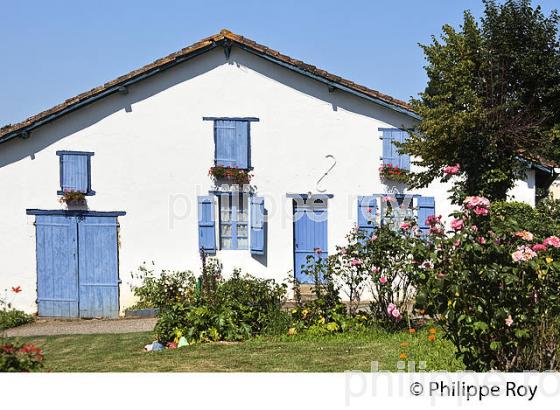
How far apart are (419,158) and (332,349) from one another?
7542 mm

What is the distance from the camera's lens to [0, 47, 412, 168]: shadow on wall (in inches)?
547

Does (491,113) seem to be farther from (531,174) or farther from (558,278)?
(558,278)

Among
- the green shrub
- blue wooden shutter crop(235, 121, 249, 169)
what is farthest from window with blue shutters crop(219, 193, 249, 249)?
the green shrub

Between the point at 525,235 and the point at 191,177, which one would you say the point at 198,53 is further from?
the point at 525,235

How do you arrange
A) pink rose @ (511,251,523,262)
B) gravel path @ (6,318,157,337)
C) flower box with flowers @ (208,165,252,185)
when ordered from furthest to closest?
flower box with flowers @ (208,165,252,185), gravel path @ (6,318,157,337), pink rose @ (511,251,523,262)

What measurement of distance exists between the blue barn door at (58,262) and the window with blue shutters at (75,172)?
677mm

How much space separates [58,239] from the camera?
546 inches

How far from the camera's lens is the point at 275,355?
7637 millimetres

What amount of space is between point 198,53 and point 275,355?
27.9 feet

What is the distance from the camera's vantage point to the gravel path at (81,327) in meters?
11.9

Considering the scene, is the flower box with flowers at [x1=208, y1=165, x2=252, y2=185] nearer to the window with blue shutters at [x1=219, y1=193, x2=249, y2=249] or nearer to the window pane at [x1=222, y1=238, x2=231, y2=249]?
the window with blue shutters at [x1=219, y1=193, x2=249, y2=249]

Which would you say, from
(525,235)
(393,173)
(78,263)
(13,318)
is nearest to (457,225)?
(525,235)

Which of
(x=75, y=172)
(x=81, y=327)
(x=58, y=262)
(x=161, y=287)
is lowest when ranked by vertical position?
(x=81, y=327)

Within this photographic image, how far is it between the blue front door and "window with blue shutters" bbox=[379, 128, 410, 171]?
6.24 m
